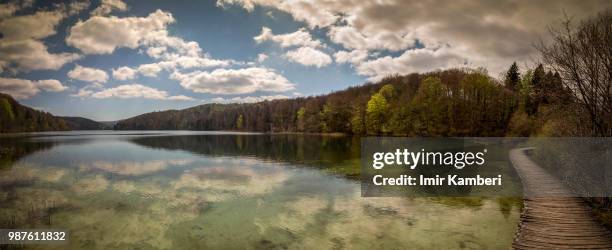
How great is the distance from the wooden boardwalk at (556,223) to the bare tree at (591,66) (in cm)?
339

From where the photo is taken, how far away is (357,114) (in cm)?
9162

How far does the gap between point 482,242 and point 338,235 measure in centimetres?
A: 518

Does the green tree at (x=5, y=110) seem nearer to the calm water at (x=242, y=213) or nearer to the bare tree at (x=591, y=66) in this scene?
the calm water at (x=242, y=213)

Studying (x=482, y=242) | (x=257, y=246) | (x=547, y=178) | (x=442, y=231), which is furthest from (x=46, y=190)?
(x=547, y=178)

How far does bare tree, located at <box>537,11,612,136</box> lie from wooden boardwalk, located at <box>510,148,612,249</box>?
339 centimetres

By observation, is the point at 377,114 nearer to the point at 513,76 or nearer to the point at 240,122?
the point at 513,76

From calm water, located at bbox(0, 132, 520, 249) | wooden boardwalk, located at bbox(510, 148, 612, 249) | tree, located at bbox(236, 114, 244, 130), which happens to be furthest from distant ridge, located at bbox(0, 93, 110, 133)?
wooden boardwalk, located at bbox(510, 148, 612, 249)

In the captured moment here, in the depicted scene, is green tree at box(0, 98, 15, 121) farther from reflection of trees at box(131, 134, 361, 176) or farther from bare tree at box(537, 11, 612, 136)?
bare tree at box(537, 11, 612, 136)

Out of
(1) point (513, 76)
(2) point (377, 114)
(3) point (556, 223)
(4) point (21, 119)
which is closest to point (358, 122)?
(2) point (377, 114)

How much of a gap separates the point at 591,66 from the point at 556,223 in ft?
20.0

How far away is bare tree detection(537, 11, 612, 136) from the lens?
Result: 1274 cm

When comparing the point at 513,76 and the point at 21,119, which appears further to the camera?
the point at 21,119

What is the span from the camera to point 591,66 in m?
13.1

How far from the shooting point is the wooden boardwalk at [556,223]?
10.8 meters
